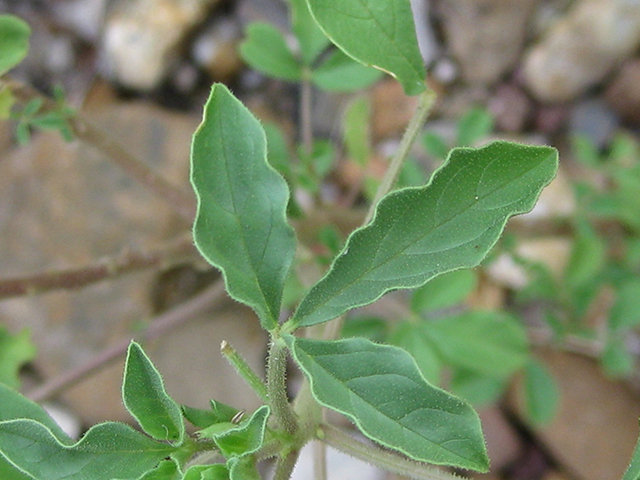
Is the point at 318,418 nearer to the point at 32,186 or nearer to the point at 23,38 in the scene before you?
the point at 23,38

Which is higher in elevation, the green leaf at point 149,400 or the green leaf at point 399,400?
the green leaf at point 399,400

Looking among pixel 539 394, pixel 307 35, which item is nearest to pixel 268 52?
pixel 307 35

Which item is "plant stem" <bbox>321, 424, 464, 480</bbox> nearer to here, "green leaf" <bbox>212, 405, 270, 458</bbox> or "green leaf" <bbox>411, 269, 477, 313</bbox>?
"green leaf" <bbox>212, 405, 270, 458</bbox>

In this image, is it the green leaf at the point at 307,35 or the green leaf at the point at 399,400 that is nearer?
the green leaf at the point at 399,400

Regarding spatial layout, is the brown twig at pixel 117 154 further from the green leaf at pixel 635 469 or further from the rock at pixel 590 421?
the rock at pixel 590 421

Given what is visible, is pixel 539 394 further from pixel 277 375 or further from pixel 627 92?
pixel 277 375

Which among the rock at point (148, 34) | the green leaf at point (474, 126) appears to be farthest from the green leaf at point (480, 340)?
the rock at point (148, 34)

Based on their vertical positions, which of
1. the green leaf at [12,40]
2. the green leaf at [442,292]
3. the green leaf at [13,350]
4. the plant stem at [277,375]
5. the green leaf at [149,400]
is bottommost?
the green leaf at [13,350]
